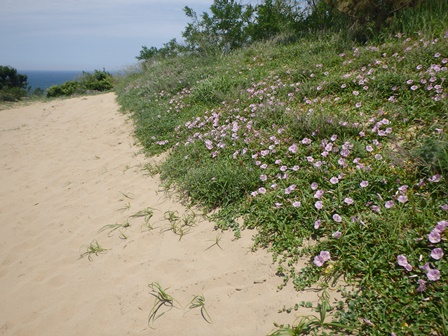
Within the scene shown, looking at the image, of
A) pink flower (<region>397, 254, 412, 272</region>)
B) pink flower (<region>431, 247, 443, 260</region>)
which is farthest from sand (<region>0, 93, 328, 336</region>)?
pink flower (<region>431, 247, 443, 260</region>)

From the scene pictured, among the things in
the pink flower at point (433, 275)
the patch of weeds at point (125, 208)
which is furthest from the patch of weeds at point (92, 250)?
the pink flower at point (433, 275)

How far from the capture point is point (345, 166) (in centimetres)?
296

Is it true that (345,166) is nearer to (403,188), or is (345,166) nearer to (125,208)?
(403,188)

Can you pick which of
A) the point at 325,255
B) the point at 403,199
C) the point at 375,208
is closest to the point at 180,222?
the point at 325,255

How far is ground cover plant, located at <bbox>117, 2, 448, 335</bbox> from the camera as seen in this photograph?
76.7 inches

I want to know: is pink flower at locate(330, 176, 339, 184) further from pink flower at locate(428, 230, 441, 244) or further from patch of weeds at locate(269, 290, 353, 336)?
patch of weeds at locate(269, 290, 353, 336)

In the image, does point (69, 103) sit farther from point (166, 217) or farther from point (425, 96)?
point (425, 96)

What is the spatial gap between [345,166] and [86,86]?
18453 mm

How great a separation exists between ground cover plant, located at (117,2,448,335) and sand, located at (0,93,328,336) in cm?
26

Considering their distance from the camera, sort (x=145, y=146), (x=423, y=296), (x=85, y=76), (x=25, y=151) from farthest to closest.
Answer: (x=85, y=76), (x=25, y=151), (x=145, y=146), (x=423, y=296)

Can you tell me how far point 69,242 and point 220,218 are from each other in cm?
195

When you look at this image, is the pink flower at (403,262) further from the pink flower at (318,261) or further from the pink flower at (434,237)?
the pink flower at (318,261)

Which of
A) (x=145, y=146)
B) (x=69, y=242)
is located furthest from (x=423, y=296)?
(x=145, y=146)

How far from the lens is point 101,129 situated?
25.7 feet
